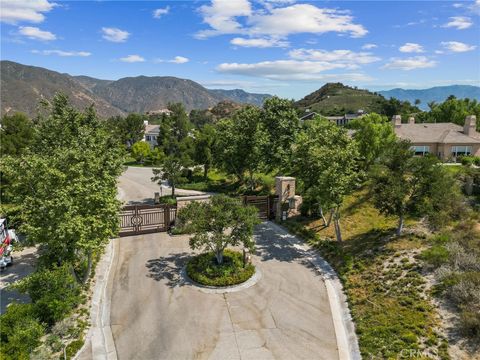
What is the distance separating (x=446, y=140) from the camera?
44969 millimetres

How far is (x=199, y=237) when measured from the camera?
1908cm

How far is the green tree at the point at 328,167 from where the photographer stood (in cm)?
2169

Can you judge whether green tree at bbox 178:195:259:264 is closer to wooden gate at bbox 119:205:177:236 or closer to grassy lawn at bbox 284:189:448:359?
grassy lawn at bbox 284:189:448:359

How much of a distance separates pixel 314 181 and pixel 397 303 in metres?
9.95

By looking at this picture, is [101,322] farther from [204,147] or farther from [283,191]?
[204,147]

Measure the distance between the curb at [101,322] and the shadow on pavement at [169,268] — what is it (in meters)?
2.62

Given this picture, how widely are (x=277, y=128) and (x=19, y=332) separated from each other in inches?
1104

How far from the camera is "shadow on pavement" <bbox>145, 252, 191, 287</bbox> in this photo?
19578 mm

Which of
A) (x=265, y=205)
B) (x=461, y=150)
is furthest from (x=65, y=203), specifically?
(x=461, y=150)

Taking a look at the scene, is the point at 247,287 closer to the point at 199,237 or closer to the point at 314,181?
the point at 199,237

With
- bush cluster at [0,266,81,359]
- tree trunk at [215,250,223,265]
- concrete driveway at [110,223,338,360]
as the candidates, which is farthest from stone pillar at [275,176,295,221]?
bush cluster at [0,266,81,359]

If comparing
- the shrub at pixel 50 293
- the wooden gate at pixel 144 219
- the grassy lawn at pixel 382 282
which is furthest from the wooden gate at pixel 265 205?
the shrub at pixel 50 293

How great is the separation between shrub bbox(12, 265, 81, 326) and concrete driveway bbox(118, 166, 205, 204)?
21.3 m

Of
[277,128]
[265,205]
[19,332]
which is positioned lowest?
[19,332]
